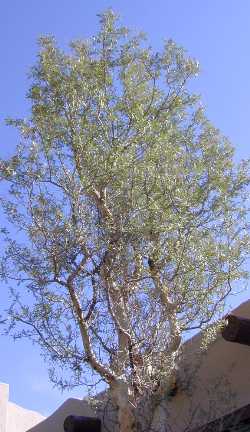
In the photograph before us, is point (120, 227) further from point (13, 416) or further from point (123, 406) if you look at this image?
point (13, 416)

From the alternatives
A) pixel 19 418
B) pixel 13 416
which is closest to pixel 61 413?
pixel 13 416

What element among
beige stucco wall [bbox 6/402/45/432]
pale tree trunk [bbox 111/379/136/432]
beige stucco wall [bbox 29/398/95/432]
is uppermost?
beige stucco wall [bbox 6/402/45/432]

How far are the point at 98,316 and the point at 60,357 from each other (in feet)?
1.98

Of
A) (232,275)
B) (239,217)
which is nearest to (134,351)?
(232,275)

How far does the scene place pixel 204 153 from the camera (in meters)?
9.96

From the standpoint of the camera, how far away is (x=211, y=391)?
28.9 feet

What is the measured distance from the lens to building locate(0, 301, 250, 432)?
824 centimetres

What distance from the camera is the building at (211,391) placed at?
8242mm

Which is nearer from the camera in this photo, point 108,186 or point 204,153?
point 108,186

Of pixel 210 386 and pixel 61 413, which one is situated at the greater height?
pixel 61 413

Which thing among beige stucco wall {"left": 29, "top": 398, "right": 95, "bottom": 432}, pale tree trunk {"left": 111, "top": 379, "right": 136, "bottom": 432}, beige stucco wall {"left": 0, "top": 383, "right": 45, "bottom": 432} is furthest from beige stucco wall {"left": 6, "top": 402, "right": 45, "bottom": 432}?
pale tree trunk {"left": 111, "top": 379, "right": 136, "bottom": 432}

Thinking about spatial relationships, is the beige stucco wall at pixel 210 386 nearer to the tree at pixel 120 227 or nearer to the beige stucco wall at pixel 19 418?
the tree at pixel 120 227

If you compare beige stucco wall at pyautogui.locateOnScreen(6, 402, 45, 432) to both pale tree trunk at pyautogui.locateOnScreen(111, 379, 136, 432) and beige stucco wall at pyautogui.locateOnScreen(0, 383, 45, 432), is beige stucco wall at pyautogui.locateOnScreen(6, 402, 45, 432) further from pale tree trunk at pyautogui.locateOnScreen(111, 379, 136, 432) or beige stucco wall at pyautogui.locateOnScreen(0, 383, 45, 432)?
pale tree trunk at pyautogui.locateOnScreen(111, 379, 136, 432)

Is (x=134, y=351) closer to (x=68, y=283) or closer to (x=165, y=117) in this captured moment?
(x=68, y=283)
